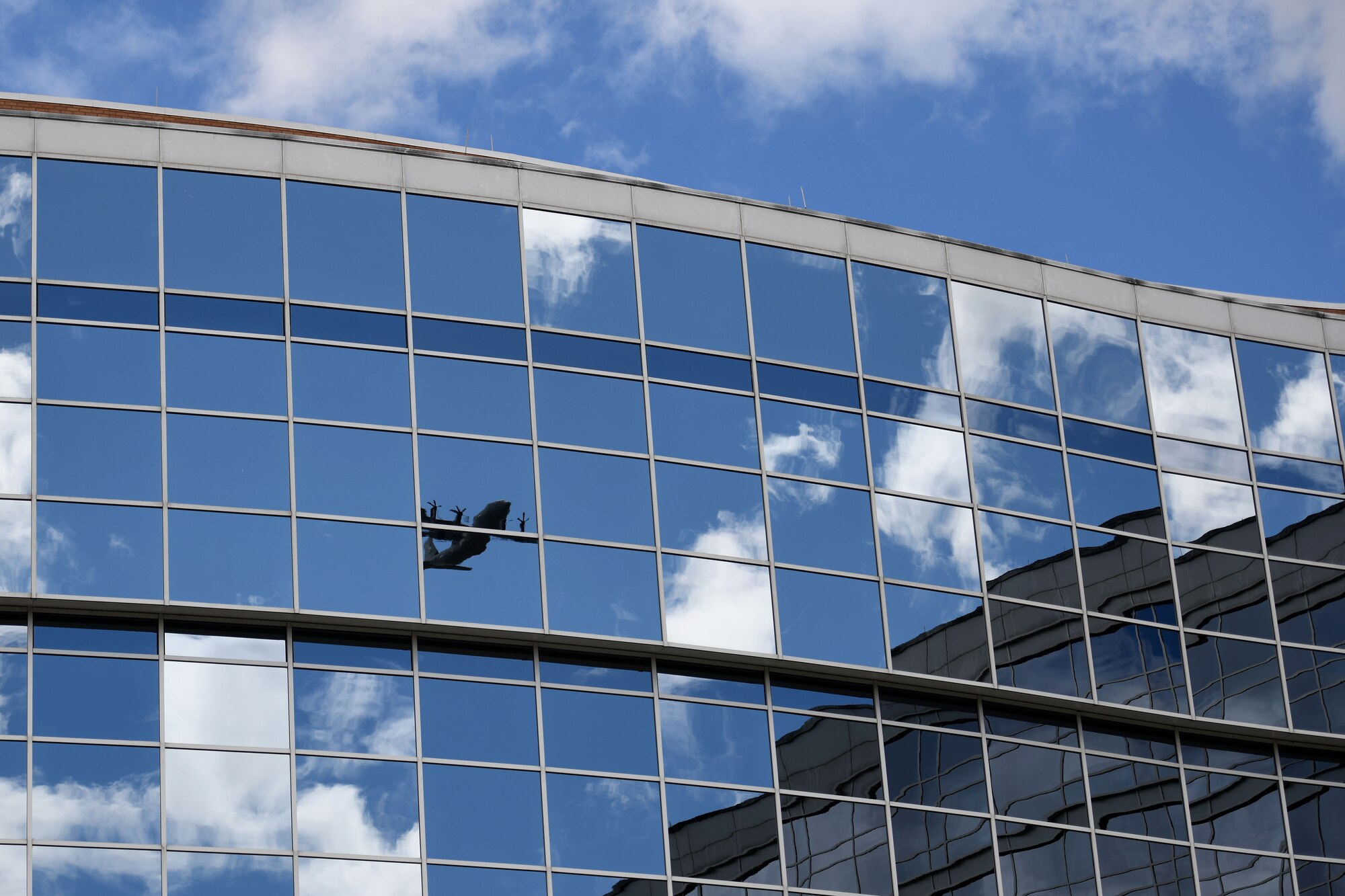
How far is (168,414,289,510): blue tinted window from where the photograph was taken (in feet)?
93.3

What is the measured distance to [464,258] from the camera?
101 ft

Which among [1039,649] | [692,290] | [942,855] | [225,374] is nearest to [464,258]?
[692,290]

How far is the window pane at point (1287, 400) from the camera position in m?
34.7

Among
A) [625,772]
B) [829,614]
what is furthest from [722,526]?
[625,772]

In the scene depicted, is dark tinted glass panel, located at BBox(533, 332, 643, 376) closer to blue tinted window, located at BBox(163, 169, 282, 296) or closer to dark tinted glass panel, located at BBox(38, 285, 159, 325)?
blue tinted window, located at BBox(163, 169, 282, 296)

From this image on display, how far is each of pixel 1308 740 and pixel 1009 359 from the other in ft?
25.0

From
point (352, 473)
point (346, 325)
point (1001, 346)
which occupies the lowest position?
point (352, 473)

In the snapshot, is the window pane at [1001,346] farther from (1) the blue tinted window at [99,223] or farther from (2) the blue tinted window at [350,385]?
(1) the blue tinted window at [99,223]

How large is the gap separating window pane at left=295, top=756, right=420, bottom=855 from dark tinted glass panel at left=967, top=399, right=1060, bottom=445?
416 inches

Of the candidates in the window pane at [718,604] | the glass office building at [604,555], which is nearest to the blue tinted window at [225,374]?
the glass office building at [604,555]

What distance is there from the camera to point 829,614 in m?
30.4

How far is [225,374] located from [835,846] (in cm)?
1093

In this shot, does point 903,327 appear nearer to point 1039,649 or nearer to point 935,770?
point 1039,649

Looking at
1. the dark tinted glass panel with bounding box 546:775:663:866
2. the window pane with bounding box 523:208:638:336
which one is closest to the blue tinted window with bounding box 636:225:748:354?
the window pane with bounding box 523:208:638:336
